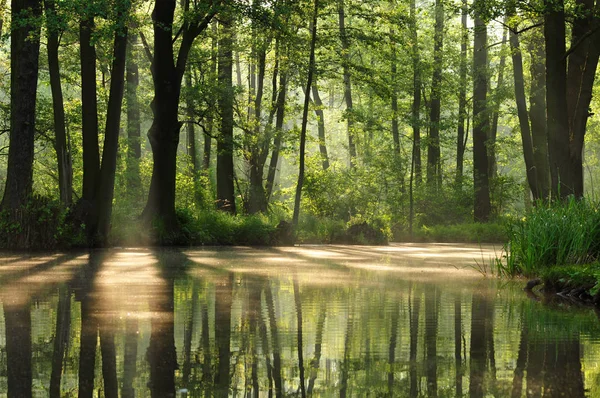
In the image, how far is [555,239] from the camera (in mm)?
11742

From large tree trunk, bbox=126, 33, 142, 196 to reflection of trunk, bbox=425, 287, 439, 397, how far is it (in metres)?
26.5

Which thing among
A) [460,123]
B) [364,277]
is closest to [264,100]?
[460,123]

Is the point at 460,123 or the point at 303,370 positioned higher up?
the point at 460,123

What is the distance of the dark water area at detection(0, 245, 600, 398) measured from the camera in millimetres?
4742

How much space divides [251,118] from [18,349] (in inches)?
1059

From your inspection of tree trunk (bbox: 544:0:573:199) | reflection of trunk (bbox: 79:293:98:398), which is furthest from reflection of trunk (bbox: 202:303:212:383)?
tree trunk (bbox: 544:0:573:199)

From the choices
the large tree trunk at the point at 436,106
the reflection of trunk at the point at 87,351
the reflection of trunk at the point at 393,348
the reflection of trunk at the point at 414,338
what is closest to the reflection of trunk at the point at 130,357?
the reflection of trunk at the point at 87,351

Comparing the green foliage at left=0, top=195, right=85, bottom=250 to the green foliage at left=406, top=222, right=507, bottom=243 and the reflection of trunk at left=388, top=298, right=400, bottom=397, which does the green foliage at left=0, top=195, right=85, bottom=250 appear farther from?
the green foliage at left=406, top=222, right=507, bottom=243

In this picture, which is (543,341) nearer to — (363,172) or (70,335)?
(70,335)

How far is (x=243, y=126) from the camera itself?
30.5 metres

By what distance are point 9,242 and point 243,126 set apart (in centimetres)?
1366

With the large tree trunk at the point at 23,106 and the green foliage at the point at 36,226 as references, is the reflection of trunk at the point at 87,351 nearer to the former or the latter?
the green foliage at the point at 36,226

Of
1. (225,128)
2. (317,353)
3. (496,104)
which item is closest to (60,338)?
(317,353)

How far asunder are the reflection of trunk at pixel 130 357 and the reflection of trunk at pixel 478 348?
1823mm
